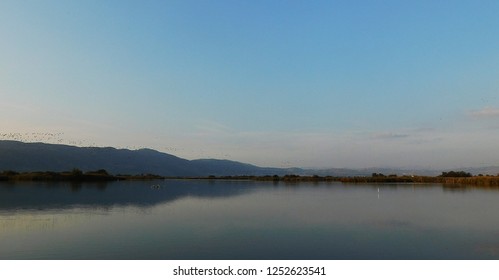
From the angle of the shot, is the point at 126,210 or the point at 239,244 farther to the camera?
the point at 126,210

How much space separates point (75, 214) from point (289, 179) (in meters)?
97.6

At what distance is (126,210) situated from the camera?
31500mm

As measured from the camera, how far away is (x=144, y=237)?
65.2ft

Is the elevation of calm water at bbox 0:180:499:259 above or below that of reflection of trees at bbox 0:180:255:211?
below

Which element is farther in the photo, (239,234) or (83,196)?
(83,196)

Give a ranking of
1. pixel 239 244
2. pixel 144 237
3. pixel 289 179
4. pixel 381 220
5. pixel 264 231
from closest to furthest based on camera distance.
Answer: pixel 239 244, pixel 144 237, pixel 264 231, pixel 381 220, pixel 289 179

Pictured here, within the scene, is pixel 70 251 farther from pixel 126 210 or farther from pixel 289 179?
pixel 289 179

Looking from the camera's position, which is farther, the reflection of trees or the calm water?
the reflection of trees

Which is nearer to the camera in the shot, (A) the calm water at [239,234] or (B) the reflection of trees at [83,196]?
(A) the calm water at [239,234]

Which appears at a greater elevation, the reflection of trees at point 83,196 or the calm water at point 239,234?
the reflection of trees at point 83,196

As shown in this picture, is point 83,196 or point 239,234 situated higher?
A: point 83,196
